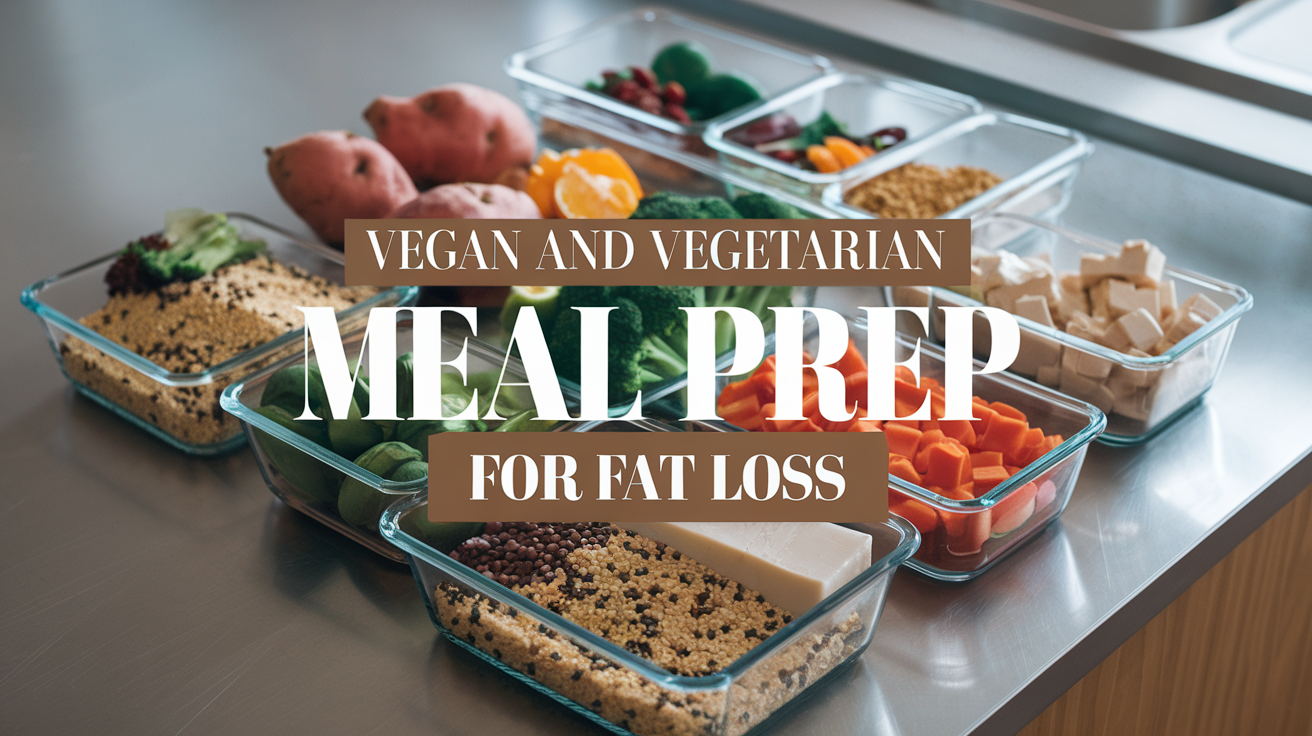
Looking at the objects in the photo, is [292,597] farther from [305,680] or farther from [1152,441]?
[1152,441]

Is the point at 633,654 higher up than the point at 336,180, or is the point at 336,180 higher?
the point at 336,180

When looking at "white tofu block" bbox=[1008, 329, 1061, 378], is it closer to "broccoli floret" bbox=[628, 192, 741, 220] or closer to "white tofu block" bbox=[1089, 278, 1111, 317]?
"white tofu block" bbox=[1089, 278, 1111, 317]

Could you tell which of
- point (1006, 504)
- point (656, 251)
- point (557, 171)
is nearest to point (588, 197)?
point (557, 171)

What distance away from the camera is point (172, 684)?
0.88 metres

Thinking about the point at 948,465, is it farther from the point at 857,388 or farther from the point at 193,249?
the point at 193,249

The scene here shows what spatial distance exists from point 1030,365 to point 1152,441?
131mm

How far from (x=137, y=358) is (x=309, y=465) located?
237 mm

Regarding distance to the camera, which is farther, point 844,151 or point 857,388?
point 844,151

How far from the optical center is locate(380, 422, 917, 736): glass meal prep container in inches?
30.5

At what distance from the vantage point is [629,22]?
1.89 metres

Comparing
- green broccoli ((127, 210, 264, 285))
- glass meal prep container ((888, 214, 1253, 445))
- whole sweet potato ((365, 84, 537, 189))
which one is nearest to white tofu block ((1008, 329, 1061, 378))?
glass meal prep container ((888, 214, 1253, 445))

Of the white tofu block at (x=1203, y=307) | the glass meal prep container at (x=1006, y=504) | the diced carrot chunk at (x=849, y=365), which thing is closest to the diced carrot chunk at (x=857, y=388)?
the diced carrot chunk at (x=849, y=365)

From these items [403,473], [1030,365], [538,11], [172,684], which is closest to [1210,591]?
[1030,365]

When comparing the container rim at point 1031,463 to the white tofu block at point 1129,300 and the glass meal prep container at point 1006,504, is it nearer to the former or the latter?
the glass meal prep container at point 1006,504
